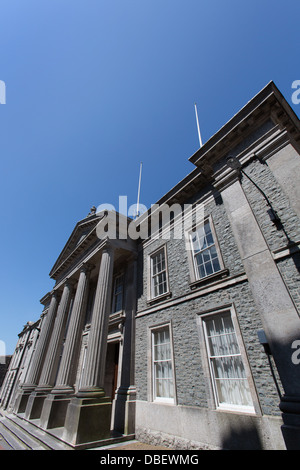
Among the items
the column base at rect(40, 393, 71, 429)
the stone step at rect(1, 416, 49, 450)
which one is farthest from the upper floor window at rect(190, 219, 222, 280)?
the column base at rect(40, 393, 71, 429)

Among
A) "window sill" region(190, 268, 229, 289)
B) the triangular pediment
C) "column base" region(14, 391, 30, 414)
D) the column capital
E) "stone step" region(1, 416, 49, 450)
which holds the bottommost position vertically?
"stone step" region(1, 416, 49, 450)

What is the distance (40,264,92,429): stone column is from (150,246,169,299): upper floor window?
13.5 ft

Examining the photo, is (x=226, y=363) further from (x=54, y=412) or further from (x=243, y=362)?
(x=54, y=412)

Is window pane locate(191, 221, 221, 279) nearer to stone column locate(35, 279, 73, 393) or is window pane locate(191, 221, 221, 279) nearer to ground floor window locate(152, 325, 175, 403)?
ground floor window locate(152, 325, 175, 403)

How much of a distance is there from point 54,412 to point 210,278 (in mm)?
8733

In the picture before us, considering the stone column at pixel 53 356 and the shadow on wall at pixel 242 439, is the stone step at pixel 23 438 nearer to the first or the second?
the stone column at pixel 53 356

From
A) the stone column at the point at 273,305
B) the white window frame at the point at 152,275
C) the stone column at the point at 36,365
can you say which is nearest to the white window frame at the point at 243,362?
the stone column at the point at 273,305

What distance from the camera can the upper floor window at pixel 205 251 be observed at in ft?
26.2

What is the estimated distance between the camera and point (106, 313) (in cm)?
935

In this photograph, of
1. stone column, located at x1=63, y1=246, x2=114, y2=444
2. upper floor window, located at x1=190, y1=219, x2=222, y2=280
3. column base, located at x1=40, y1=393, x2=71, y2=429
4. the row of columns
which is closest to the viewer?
stone column, located at x1=63, y1=246, x2=114, y2=444

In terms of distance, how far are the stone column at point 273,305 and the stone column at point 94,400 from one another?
572 centimetres

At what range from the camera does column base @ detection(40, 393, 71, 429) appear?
8.73 metres

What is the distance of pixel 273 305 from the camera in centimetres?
525

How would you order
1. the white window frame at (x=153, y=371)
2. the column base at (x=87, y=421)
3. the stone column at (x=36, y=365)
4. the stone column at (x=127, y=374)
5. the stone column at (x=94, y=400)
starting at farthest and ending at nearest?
1. the stone column at (x=36, y=365)
2. the stone column at (x=127, y=374)
3. the white window frame at (x=153, y=371)
4. the stone column at (x=94, y=400)
5. the column base at (x=87, y=421)
